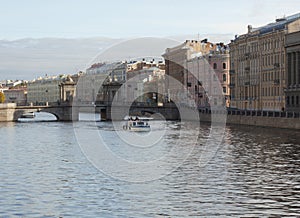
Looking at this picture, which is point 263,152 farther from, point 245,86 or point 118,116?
point 118,116

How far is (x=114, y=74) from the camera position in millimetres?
194750

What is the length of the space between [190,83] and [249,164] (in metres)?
88.3

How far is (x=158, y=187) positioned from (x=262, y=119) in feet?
145

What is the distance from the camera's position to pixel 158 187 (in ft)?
90.8

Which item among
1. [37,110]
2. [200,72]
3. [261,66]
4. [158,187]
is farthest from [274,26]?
[158,187]

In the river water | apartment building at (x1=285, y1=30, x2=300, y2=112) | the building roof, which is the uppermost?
the building roof

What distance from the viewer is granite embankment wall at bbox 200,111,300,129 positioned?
63.0m

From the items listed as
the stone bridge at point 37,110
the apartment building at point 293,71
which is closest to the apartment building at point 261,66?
the apartment building at point 293,71

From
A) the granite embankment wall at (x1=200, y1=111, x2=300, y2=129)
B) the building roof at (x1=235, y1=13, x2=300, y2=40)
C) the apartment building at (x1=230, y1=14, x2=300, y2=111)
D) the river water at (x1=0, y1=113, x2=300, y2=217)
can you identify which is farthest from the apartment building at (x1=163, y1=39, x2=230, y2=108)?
the river water at (x1=0, y1=113, x2=300, y2=217)

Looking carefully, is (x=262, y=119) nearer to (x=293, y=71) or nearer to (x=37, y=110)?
(x=293, y=71)

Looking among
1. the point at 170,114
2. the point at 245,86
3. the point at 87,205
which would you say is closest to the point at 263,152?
the point at 87,205

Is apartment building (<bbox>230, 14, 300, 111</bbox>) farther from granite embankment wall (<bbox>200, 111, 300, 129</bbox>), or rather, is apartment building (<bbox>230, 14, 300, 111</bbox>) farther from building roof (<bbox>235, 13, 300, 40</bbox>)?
granite embankment wall (<bbox>200, 111, 300, 129</bbox>)

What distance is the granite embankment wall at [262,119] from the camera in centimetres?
6303

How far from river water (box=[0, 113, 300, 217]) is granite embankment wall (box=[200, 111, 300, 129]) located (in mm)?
19703
